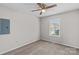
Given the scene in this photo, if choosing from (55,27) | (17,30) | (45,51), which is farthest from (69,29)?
(17,30)

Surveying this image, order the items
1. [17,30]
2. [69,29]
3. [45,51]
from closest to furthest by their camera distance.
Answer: [45,51]
[17,30]
[69,29]

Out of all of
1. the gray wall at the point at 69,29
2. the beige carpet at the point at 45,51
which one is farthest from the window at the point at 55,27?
the beige carpet at the point at 45,51

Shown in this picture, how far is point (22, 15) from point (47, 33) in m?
2.09

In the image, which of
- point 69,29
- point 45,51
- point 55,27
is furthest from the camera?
point 55,27

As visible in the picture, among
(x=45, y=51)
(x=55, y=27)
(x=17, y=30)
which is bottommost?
(x=45, y=51)

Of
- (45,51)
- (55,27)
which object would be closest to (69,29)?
(55,27)

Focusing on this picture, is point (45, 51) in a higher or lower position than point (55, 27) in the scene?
lower

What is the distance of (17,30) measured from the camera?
12.0 ft

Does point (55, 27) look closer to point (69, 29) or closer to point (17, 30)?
point (69, 29)

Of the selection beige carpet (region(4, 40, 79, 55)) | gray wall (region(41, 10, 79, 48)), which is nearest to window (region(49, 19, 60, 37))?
gray wall (region(41, 10, 79, 48))

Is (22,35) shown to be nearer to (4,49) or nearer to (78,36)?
(4,49)

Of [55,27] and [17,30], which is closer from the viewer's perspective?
[17,30]

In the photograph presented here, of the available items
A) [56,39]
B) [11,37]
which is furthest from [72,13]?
[11,37]

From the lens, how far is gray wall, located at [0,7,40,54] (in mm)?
3005
